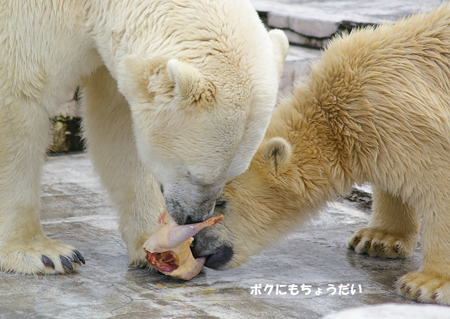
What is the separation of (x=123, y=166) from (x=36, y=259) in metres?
0.76

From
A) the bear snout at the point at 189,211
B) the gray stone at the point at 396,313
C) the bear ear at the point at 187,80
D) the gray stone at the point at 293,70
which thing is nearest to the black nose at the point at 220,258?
the bear snout at the point at 189,211

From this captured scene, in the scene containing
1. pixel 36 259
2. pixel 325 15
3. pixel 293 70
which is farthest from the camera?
pixel 325 15

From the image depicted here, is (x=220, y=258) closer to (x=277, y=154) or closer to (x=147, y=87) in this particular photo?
(x=277, y=154)

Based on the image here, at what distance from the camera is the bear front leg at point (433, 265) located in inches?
133

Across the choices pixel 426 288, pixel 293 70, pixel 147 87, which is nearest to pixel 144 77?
pixel 147 87

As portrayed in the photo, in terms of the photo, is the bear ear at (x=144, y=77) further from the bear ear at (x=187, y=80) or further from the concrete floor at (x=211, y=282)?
the concrete floor at (x=211, y=282)

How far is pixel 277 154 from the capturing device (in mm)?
3572

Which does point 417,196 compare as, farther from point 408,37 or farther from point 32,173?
point 32,173

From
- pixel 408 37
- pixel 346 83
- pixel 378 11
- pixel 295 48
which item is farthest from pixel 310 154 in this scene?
Answer: pixel 378 11

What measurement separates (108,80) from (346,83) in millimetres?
1381

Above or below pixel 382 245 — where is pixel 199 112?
above

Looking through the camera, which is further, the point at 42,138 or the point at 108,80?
the point at 108,80

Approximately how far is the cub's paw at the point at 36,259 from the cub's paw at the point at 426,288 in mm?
1814

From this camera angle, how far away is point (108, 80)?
3805 mm
